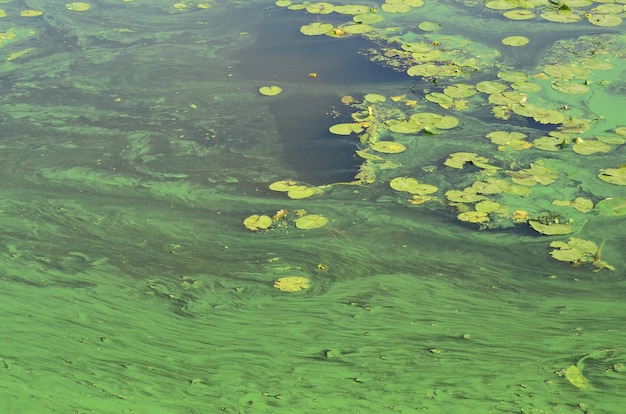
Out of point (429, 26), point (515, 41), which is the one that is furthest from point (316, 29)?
point (515, 41)

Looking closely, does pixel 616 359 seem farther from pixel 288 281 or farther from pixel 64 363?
pixel 64 363

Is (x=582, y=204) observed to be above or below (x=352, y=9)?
below

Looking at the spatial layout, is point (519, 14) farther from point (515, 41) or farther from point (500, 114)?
point (500, 114)

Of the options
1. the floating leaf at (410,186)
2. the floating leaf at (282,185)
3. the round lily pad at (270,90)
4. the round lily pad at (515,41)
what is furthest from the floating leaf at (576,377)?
the round lily pad at (515,41)

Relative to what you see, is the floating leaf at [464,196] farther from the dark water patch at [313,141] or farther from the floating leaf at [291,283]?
the floating leaf at [291,283]

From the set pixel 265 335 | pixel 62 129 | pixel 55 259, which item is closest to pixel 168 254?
pixel 55 259

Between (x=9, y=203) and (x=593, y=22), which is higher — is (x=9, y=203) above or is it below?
below

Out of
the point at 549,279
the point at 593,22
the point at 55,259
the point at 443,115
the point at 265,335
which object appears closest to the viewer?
the point at 265,335
